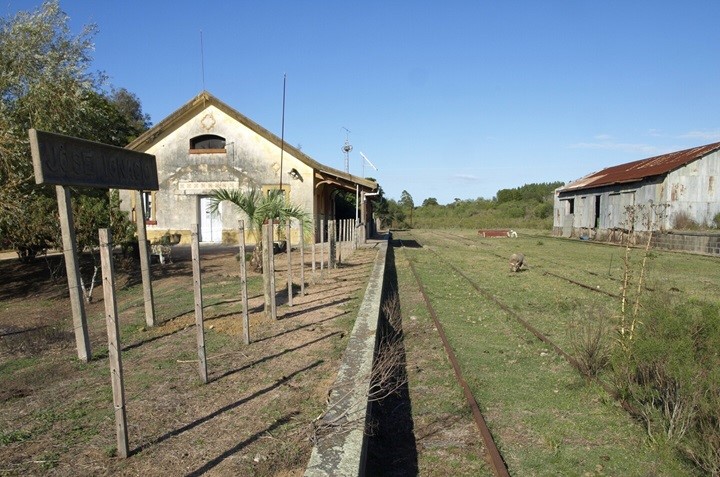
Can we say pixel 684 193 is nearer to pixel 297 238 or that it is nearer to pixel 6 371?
pixel 297 238

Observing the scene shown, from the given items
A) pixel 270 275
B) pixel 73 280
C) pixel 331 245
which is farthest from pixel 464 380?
pixel 331 245

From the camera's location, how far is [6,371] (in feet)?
21.1

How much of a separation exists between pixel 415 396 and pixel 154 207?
71.8 feet

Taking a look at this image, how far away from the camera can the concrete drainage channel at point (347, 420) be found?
3701 millimetres

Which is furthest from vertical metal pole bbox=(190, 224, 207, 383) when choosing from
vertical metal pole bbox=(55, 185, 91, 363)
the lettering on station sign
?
vertical metal pole bbox=(55, 185, 91, 363)

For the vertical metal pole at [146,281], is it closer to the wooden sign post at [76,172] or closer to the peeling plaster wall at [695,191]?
the wooden sign post at [76,172]

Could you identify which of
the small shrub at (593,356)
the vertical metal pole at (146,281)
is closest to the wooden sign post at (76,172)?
the vertical metal pole at (146,281)

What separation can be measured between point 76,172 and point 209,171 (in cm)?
1943

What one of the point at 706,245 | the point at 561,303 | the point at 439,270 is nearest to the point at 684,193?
the point at 706,245

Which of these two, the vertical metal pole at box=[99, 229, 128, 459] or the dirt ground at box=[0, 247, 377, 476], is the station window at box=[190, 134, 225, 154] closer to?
the dirt ground at box=[0, 247, 377, 476]

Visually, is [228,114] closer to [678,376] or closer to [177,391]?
[177,391]

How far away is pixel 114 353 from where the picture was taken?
4191 mm

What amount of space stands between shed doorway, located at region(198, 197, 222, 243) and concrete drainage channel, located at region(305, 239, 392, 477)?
20020 millimetres

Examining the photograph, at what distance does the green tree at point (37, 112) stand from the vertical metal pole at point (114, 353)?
33.1 feet
